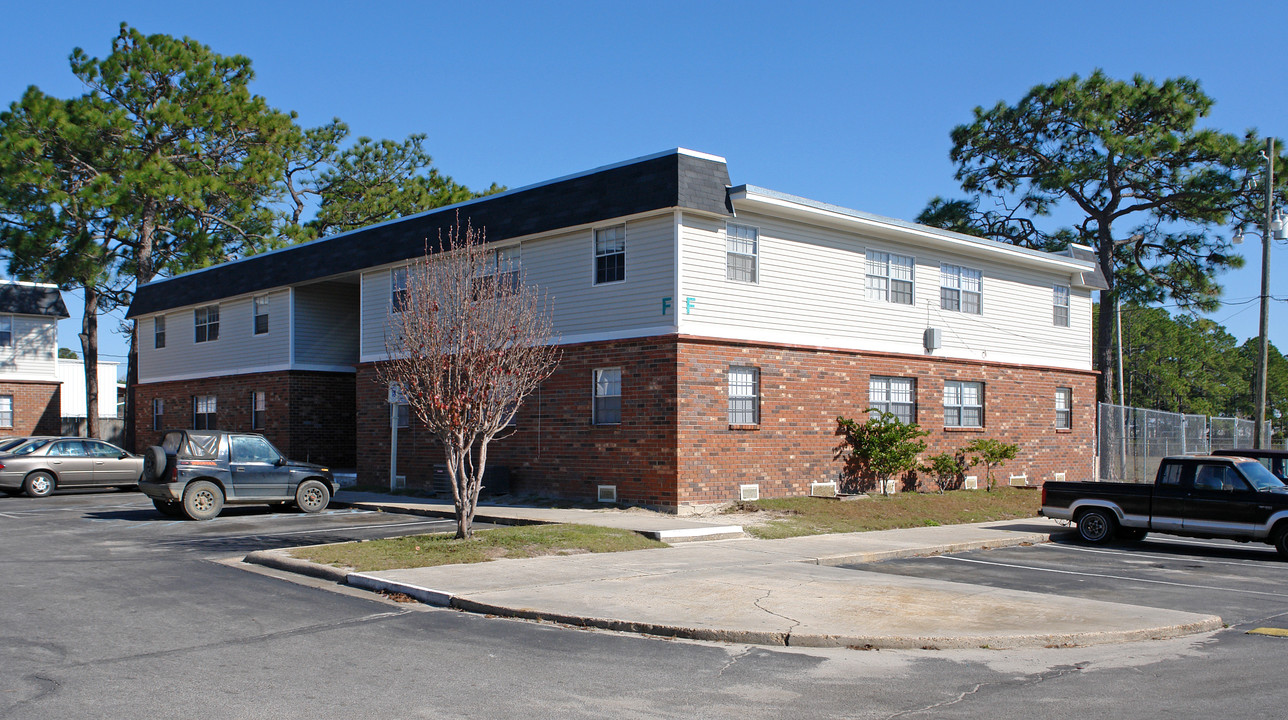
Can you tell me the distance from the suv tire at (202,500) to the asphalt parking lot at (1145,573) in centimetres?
1222


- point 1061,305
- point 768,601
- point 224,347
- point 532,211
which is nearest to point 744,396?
point 532,211

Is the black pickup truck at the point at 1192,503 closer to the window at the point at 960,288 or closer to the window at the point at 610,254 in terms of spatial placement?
the window at the point at 960,288

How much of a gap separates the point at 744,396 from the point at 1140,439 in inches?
670

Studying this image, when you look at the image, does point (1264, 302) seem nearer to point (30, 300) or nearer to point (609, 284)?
point (609, 284)

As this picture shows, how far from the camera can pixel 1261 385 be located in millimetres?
26469

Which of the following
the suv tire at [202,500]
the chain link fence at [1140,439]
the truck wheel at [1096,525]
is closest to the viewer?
the truck wheel at [1096,525]

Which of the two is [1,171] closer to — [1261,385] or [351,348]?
[351,348]

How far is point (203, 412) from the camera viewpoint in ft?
109

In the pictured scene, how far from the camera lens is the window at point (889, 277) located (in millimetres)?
22750

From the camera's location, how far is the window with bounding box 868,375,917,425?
22656mm

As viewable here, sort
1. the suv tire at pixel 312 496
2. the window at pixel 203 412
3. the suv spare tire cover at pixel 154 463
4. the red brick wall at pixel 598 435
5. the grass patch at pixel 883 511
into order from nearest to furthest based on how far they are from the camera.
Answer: the grass patch at pixel 883 511
the suv spare tire cover at pixel 154 463
the red brick wall at pixel 598 435
the suv tire at pixel 312 496
the window at pixel 203 412

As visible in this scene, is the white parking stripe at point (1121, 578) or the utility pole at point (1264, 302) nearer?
the white parking stripe at point (1121, 578)

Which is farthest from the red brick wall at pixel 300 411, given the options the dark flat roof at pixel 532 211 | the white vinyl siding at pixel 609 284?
the white vinyl siding at pixel 609 284

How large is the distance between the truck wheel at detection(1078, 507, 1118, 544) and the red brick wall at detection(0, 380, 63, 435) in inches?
1629
